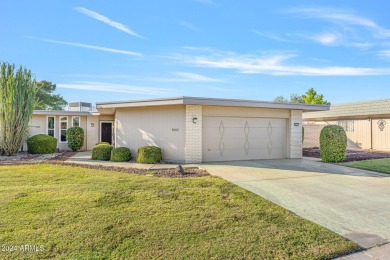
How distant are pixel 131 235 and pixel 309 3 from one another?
11.2 meters

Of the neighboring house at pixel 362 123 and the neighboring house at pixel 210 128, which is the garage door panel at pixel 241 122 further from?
the neighboring house at pixel 362 123

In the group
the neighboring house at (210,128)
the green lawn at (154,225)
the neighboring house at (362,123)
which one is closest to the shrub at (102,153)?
the neighboring house at (210,128)

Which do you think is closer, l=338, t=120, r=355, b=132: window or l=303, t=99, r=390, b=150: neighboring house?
l=303, t=99, r=390, b=150: neighboring house

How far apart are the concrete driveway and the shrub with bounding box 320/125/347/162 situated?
211 centimetres

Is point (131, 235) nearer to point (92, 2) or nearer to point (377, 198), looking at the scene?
point (377, 198)

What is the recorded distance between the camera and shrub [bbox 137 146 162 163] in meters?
10.5

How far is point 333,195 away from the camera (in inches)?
230

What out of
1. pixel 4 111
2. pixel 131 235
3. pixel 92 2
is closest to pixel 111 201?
pixel 131 235

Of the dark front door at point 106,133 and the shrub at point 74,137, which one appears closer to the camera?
the shrub at point 74,137

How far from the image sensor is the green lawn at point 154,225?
314 cm

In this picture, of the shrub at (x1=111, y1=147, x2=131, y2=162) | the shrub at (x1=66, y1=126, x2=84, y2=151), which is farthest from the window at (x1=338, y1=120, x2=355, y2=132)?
the shrub at (x1=66, y1=126, x2=84, y2=151)

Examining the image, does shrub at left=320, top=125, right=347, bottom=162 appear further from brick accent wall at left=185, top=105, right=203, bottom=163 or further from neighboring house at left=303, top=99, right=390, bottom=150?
neighboring house at left=303, top=99, right=390, bottom=150

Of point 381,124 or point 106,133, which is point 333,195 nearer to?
point 381,124

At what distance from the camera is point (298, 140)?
42.4 feet
